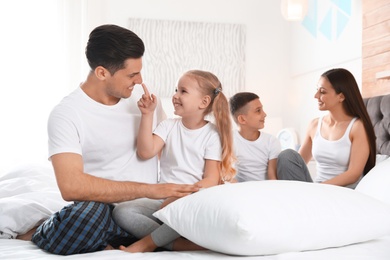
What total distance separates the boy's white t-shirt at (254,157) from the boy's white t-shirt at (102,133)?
0.74 metres

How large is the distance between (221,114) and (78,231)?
88 cm

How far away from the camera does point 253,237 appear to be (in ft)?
4.46

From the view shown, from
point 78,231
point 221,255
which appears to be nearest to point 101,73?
point 78,231

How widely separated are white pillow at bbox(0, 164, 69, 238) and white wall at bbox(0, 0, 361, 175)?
278cm

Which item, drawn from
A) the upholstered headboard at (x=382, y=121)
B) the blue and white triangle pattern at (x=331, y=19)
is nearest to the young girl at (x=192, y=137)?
the upholstered headboard at (x=382, y=121)

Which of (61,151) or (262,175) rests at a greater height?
(61,151)

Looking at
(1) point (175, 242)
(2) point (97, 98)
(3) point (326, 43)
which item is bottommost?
(1) point (175, 242)

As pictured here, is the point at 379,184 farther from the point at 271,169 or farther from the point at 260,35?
the point at 260,35

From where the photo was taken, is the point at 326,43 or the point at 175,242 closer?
the point at 175,242

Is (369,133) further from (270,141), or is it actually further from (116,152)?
(116,152)

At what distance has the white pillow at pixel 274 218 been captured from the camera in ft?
4.55

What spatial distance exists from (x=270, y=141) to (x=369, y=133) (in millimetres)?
473

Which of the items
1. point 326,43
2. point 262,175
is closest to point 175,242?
point 262,175

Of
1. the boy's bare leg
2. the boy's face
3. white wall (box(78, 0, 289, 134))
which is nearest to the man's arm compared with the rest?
the boy's bare leg
